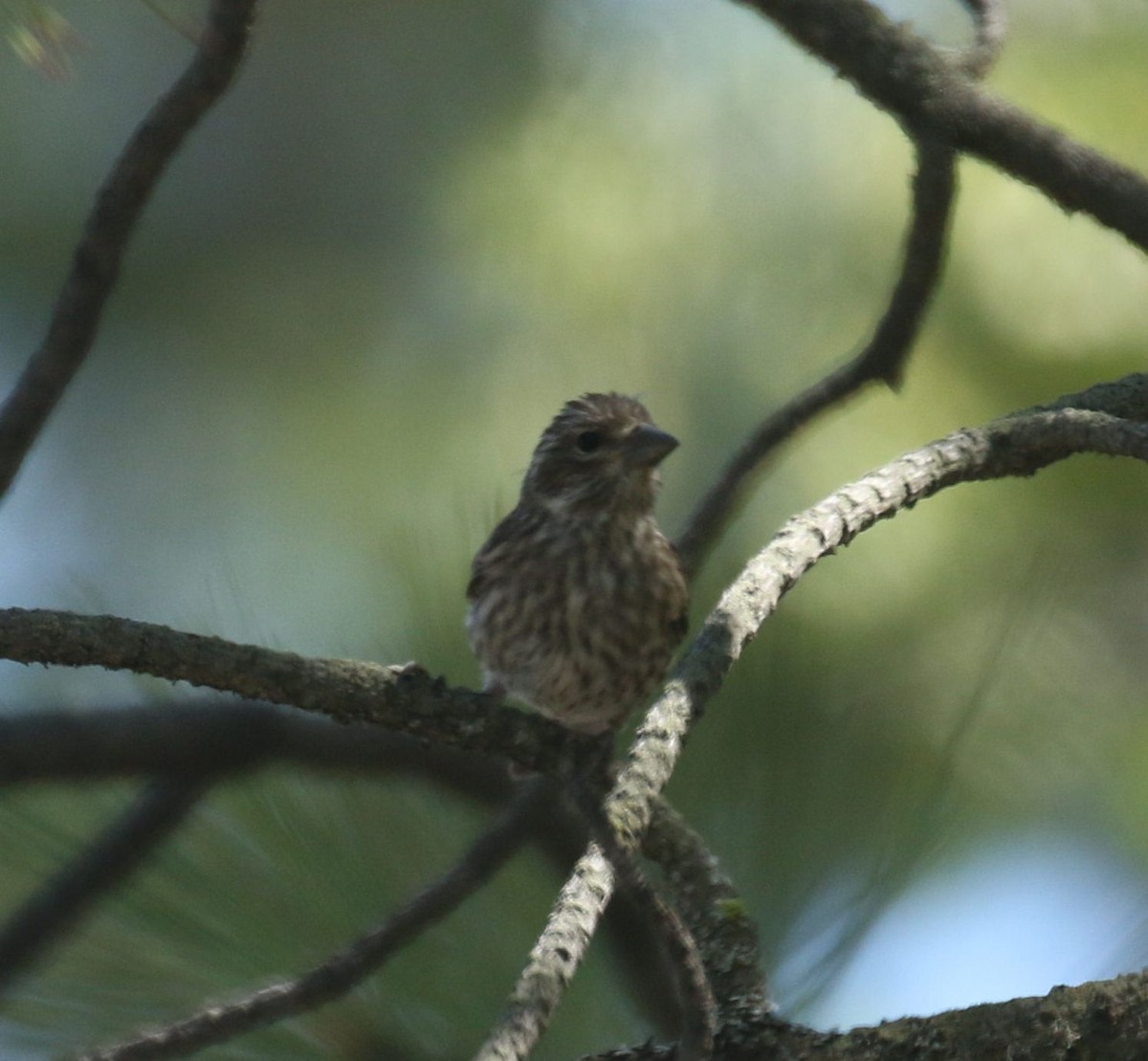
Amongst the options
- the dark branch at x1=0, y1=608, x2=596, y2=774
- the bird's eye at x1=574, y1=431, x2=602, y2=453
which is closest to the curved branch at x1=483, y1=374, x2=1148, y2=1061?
the dark branch at x1=0, y1=608, x2=596, y2=774

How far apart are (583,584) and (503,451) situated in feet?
2.14

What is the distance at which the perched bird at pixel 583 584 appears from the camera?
4016 mm

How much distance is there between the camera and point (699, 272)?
3777mm

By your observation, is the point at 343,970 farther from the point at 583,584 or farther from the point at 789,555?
the point at 583,584

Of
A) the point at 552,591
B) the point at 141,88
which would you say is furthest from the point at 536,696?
the point at 141,88

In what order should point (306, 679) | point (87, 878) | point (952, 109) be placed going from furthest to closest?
point (952, 109) < point (87, 878) < point (306, 679)

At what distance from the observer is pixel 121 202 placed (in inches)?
109

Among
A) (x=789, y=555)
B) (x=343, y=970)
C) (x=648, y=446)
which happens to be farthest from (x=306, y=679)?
(x=648, y=446)

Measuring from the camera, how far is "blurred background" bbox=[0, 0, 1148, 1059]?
287 centimetres

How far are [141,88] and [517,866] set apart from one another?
2.80m

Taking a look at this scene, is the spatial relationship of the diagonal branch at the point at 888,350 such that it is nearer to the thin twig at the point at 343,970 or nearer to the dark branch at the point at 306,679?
Result: the thin twig at the point at 343,970

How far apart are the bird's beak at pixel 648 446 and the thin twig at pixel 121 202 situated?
1.33m

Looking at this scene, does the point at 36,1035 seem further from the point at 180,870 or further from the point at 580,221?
the point at 580,221

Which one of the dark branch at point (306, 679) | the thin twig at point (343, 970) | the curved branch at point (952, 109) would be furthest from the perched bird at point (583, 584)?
the dark branch at point (306, 679)
